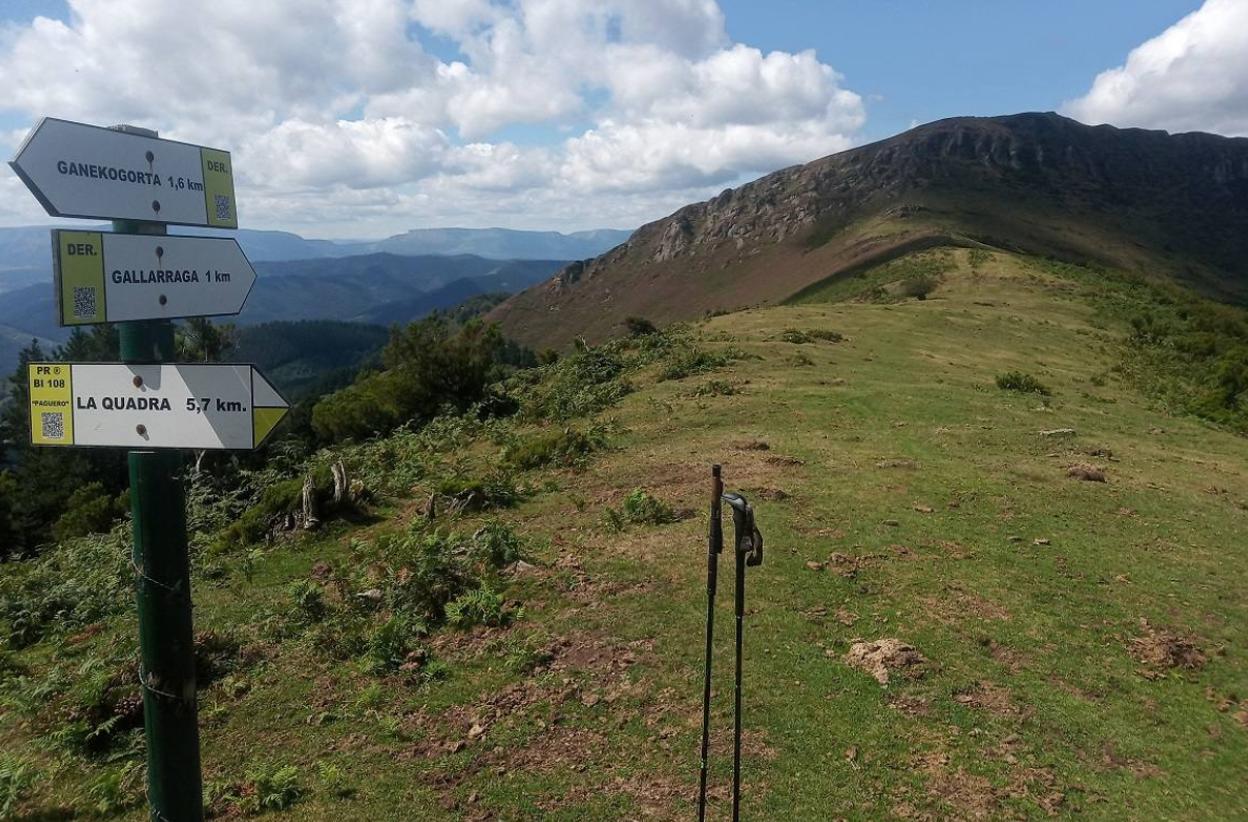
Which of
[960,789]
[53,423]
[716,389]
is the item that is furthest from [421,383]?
[53,423]

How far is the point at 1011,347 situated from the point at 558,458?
86.6 ft

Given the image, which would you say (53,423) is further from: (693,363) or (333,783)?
(693,363)

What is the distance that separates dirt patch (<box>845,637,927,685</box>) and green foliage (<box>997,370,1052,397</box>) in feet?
62.3

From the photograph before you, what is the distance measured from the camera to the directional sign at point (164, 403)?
3811 mm

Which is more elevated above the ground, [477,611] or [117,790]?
[477,611]

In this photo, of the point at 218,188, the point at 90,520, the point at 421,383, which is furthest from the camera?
the point at 421,383

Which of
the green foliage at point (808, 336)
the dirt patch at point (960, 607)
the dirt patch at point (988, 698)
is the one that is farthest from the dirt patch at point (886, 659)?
the green foliage at point (808, 336)

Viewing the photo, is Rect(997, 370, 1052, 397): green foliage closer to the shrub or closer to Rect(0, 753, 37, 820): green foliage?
Rect(0, 753, 37, 820): green foliage

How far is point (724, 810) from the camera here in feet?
20.4

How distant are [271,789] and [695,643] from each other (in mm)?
4601

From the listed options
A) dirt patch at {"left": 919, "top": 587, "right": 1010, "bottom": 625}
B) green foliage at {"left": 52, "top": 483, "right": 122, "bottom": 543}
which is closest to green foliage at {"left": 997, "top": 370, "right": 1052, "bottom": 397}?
dirt patch at {"left": 919, "top": 587, "right": 1010, "bottom": 625}

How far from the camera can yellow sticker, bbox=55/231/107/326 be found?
342cm

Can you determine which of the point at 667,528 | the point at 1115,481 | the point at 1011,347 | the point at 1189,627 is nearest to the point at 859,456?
the point at 1115,481

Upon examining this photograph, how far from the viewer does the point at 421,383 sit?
3084 centimetres
